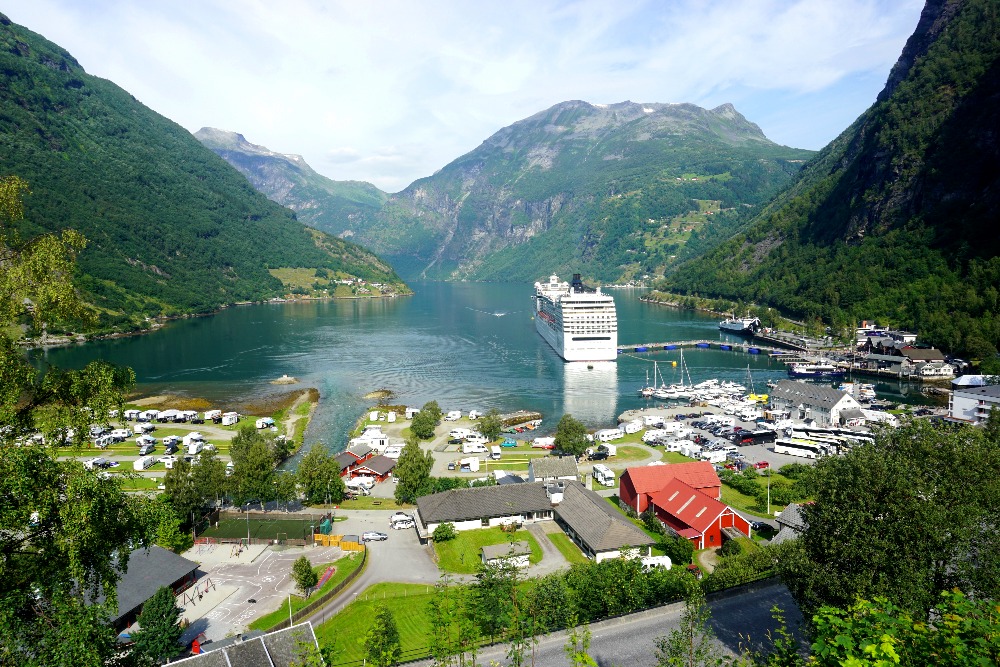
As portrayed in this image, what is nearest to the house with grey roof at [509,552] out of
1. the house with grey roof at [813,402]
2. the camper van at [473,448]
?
the camper van at [473,448]

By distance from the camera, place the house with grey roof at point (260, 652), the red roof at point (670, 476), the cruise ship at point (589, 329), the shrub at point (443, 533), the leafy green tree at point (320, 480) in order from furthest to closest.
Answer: the cruise ship at point (589, 329) → the leafy green tree at point (320, 480) → the red roof at point (670, 476) → the shrub at point (443, 533) → the house with grey roof at point (260, 652)

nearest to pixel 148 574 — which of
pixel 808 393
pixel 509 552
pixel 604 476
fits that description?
pixel 509 552

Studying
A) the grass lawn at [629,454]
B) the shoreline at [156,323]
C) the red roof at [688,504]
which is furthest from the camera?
the shoreline at [156,323]

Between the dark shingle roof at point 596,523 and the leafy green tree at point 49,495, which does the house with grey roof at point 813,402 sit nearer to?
the dark shingle roof at point 596,523

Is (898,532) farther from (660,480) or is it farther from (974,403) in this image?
(974,403)

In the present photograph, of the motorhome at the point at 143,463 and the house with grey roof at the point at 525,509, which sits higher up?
the house with grey roof at the point at 525,509

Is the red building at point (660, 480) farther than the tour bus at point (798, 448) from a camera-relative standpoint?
No

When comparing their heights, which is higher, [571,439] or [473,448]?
[571,439]
